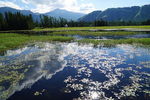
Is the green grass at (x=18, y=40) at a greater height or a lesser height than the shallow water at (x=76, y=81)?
greater

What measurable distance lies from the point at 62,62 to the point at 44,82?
21.4 feet

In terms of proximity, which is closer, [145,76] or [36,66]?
[145,76]

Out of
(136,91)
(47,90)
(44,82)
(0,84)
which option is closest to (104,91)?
(136,91)

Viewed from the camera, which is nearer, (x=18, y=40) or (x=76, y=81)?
(x=76, y=81)

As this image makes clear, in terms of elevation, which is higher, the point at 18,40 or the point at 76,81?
the point at 18,40

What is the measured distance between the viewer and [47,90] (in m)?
11.4

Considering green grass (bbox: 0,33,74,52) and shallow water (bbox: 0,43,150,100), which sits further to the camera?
green grass (bbox: 0,33,74,52)

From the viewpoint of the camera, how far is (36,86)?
12.2 m

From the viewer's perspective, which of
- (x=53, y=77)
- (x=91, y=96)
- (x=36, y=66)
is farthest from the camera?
(x=36, y=66)

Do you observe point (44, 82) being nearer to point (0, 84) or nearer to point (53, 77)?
point (53, 77)

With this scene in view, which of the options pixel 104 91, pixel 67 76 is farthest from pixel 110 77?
pixel 67 76

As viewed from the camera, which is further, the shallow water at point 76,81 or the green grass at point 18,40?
the green grass at point 18,40

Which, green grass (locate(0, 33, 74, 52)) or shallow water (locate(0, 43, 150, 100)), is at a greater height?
green grass (locate(0, 33, 74, 52))

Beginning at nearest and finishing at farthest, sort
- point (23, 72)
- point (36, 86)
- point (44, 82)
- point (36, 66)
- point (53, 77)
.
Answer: point (36, 86) → point (44, 82) → point (53, 77) → point (23, 72) → point (36, 66)
